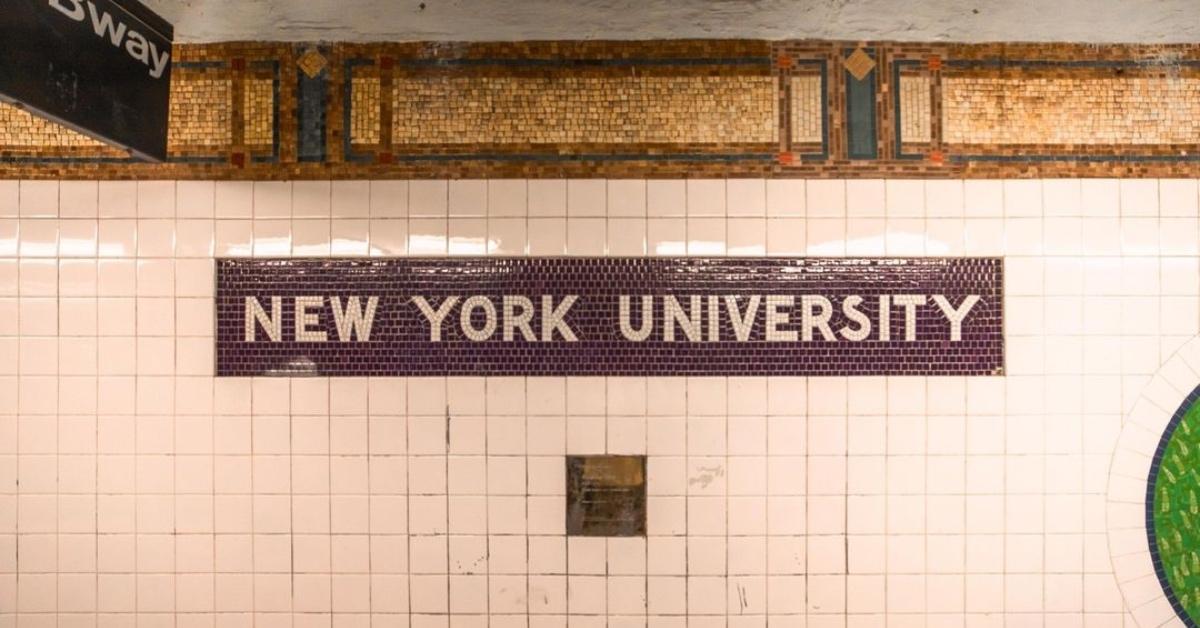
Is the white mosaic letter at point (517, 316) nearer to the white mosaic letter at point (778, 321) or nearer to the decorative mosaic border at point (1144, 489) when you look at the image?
the white mosaic letter at point (778, 321)

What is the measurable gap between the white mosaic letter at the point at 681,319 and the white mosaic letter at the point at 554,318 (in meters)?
0.42

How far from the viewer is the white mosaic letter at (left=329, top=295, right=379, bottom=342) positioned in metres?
3.46

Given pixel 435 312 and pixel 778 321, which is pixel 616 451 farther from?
pixel 435 312

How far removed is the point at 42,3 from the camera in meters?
2.34

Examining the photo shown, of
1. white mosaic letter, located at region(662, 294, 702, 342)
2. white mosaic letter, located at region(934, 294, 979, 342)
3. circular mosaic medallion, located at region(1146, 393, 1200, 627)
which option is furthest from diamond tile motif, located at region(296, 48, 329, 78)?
circular mosaic medallion, located at region(1146, 393, 1200, 627)

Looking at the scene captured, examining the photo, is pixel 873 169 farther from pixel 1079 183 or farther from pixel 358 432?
pixel 358 432

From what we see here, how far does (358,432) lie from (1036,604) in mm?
3280

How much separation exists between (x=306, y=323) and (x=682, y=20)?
89.4 inches

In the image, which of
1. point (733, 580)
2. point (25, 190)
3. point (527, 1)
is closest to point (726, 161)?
point (527, 1)

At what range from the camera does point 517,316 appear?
3.46 m

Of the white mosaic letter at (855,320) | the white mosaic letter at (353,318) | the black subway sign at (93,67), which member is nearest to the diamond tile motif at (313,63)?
the black subway sign at (93,67)

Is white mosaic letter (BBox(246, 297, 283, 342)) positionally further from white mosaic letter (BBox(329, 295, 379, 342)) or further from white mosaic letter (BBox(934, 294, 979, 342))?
white mosaic letter (BBox(934, 294, 979, 342))

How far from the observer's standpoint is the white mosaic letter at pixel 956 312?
3.44 metres

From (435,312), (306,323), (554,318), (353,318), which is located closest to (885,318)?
(554,318)
